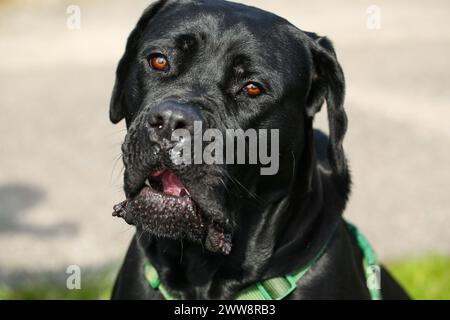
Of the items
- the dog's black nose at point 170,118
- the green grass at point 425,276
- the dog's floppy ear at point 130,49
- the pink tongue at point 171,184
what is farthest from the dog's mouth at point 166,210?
the green grass at point 425,276

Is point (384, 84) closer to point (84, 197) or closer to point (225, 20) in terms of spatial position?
point (84, 197)

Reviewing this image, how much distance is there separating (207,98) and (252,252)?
0.82m

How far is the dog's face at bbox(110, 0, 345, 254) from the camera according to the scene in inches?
126

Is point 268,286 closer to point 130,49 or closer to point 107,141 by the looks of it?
point 130,49

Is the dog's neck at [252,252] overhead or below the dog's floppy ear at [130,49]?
below

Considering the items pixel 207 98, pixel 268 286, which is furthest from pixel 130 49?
pixel 268 286

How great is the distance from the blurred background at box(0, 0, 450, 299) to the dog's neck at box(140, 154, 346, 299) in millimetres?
461

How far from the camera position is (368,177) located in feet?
26.6

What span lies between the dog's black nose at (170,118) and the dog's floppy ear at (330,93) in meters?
0.90

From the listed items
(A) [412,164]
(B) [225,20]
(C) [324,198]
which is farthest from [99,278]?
(A) [412,164]

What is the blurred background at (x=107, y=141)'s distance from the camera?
610 cm

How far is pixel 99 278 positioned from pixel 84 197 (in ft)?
5.97

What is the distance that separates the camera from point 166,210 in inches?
128

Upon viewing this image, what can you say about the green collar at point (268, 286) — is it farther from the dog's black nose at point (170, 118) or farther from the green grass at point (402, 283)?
the green grass at point (402, 283)
